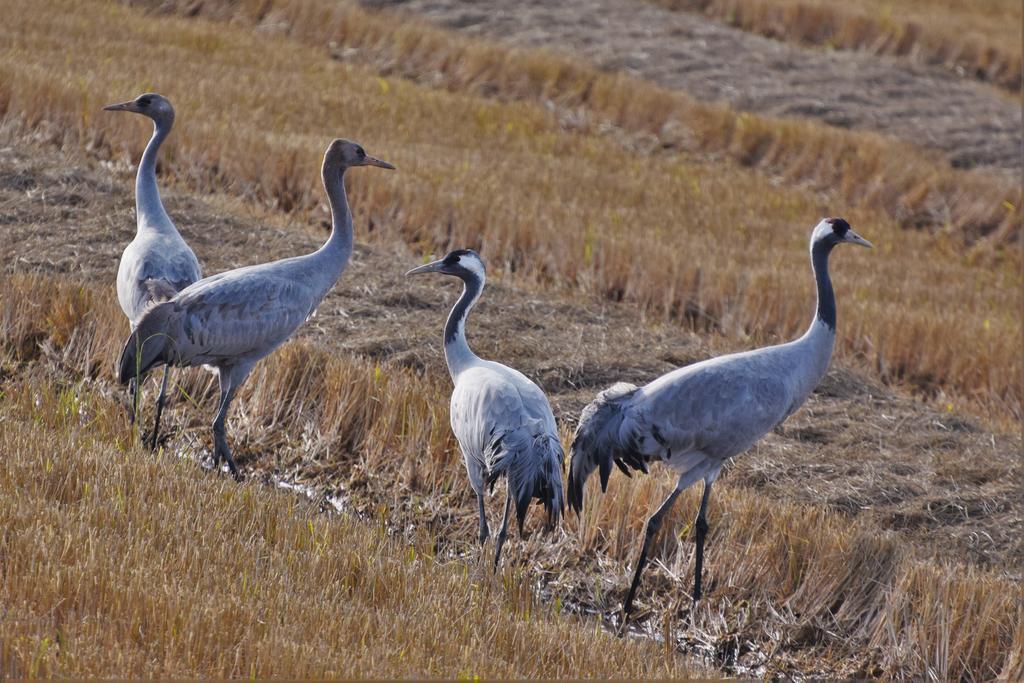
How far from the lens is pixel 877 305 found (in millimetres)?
11102

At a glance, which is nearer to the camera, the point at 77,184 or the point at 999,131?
the point at 77,184

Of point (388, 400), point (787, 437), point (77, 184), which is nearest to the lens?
point (388, 400)

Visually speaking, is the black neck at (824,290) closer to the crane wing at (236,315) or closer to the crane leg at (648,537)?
the crane leg at (648,537)

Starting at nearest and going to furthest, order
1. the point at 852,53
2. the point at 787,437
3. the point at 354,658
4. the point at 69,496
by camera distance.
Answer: the point at 354,658, the point at 69,496, the point at 787,437, the point at 852,53

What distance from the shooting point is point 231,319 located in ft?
23.0

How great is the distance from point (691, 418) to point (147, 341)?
2.97 m

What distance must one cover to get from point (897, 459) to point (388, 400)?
3.29m

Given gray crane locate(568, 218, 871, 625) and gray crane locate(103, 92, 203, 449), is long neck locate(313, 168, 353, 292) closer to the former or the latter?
gray crane locate(103, 92, 203, 449)

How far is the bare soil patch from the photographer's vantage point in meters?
18.1

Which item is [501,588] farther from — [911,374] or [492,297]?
[911,374]

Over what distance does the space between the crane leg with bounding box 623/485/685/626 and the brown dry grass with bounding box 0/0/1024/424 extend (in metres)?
4.04

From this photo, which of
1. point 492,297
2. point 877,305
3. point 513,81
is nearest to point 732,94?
point 513,81

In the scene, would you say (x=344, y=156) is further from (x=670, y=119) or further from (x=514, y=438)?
(x=670, y=119)

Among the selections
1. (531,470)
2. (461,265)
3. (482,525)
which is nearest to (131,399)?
(461,265)
